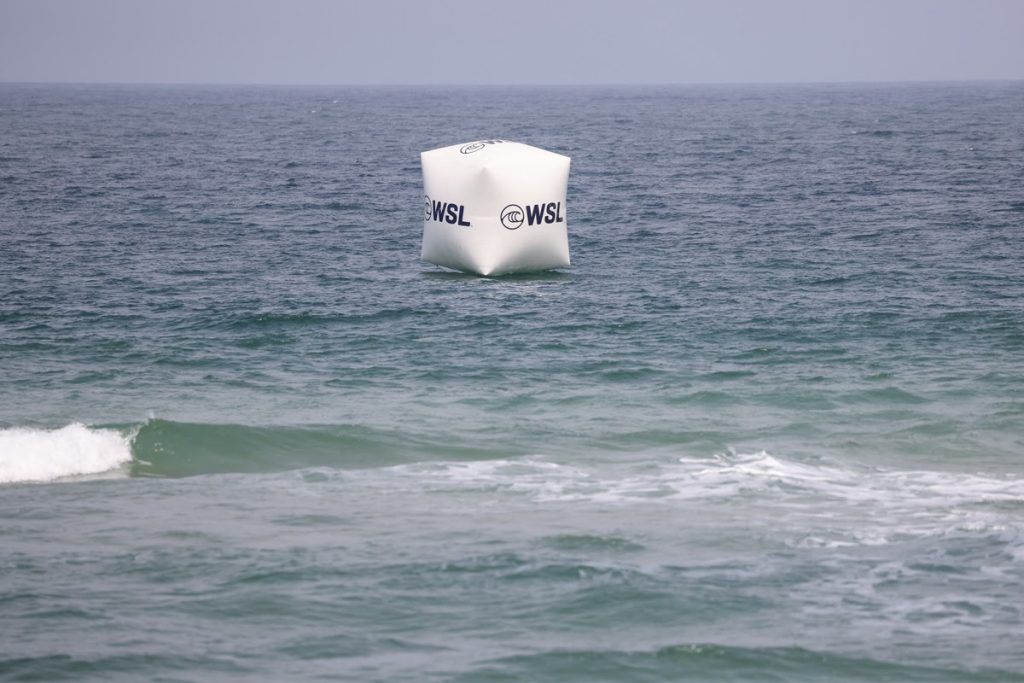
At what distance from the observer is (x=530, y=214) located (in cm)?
3138

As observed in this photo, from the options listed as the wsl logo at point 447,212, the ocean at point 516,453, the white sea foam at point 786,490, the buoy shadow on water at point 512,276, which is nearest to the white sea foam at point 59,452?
the ocean at point 516,453

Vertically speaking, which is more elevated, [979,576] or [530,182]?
[530,182]

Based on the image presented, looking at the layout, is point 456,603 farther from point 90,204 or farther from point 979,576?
point 90,204

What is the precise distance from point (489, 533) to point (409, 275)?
18199mm

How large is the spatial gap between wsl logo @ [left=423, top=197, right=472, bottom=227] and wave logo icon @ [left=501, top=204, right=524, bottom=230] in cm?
91

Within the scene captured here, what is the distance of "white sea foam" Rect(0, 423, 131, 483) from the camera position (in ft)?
67.8

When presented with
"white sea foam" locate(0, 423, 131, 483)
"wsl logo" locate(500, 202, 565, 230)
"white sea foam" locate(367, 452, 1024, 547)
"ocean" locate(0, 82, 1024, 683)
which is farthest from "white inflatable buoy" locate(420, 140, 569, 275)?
"white sea foam" locate(0, 423, 131, 483)

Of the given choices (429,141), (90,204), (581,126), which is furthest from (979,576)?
(581,126)

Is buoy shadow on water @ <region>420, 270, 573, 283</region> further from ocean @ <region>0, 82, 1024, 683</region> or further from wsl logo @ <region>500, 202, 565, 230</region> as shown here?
wsl logo @ <region>500, 202, 565, 230</region>

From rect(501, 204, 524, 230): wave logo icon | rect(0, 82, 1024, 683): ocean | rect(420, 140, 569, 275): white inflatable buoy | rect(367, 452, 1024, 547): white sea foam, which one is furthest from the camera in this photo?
rect(501, 204, 524, 230): wave logo icon

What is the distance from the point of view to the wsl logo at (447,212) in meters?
31.4

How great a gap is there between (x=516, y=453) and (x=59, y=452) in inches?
278

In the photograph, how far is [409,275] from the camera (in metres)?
35.0

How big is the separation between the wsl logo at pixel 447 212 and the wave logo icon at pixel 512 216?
35.9 inches
